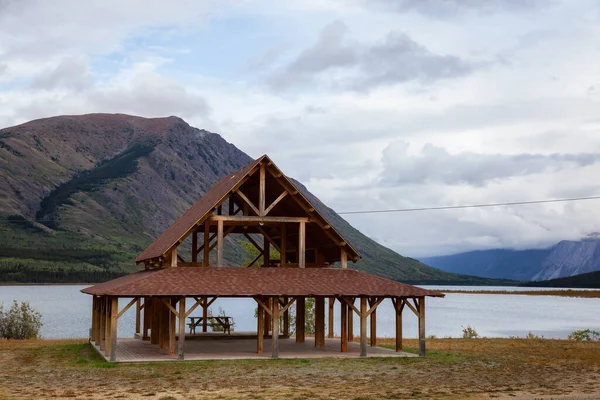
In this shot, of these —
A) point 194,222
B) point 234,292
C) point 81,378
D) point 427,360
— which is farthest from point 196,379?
point 427,360

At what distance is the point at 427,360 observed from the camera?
34344mm

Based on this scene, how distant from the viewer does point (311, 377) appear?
27.7 m

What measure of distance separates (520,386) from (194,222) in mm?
15788

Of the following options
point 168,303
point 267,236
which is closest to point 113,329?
point 168,303

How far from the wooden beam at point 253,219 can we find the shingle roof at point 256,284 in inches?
86.6

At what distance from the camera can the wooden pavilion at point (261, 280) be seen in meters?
33.0

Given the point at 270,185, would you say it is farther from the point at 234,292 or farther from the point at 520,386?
the point at 520,386

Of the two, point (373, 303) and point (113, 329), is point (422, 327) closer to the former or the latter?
point (373, 303)

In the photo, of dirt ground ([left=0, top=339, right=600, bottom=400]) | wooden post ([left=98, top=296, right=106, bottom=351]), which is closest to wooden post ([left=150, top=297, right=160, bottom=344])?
wooden post ([left=98, top=296, right=106, bottom=351])

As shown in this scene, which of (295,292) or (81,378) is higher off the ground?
(295,292)

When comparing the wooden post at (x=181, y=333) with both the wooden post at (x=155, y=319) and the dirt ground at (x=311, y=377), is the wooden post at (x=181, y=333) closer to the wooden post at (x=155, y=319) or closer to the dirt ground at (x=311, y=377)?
the dirt ground at (x=311, y=377)

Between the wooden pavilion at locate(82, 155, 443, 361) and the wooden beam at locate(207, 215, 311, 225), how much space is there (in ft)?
0.15

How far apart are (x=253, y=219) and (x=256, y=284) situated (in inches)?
128

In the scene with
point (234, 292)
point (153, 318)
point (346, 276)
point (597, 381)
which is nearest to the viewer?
point (597, 381)
